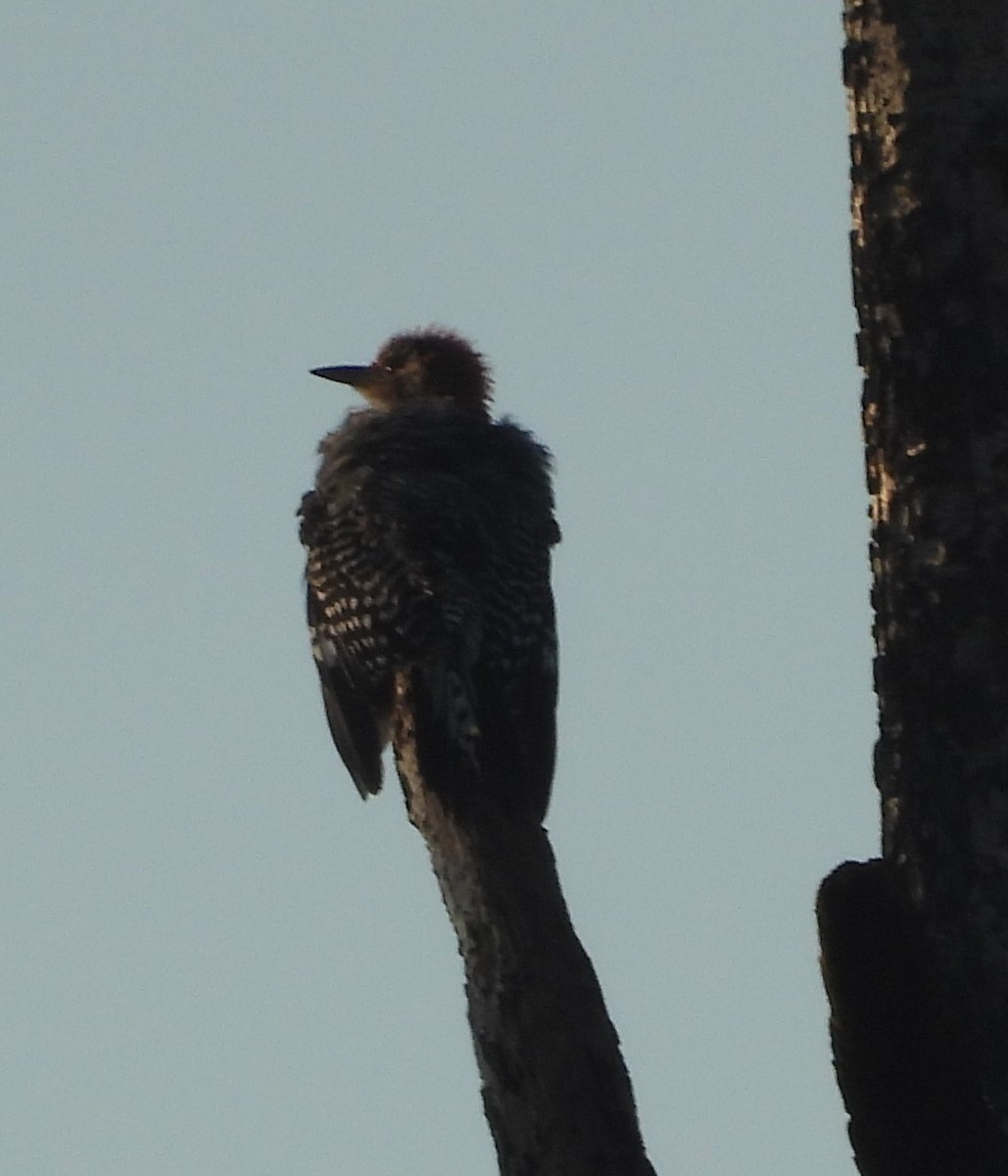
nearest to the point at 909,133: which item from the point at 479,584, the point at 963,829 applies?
the point at 963,829

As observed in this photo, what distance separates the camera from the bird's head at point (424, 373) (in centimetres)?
1039

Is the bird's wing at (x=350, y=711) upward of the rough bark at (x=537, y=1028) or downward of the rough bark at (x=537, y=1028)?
upward

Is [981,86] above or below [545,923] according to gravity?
above

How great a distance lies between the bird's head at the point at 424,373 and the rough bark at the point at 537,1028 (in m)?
4.94

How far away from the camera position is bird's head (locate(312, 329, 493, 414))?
10.4m

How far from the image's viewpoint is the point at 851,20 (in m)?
5.48

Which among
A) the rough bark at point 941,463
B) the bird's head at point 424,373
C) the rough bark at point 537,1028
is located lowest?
the rough bark at point 537,1028

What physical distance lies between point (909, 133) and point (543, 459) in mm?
3888

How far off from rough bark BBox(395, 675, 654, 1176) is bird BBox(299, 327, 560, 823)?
1380mm

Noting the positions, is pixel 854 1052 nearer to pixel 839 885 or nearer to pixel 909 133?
pixel 839 885

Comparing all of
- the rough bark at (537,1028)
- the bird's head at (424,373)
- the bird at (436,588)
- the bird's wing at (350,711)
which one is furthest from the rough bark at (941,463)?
the bird's head at (424,373)

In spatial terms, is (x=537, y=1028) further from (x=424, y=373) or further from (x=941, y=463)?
(x=424, y=373)

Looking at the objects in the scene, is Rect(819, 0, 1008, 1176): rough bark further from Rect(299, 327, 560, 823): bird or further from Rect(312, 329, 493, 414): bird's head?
Rect(312, 329, 493, 414): bird's head

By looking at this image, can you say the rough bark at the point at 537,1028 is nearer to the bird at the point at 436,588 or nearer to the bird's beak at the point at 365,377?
the bird at the point at 436,588
